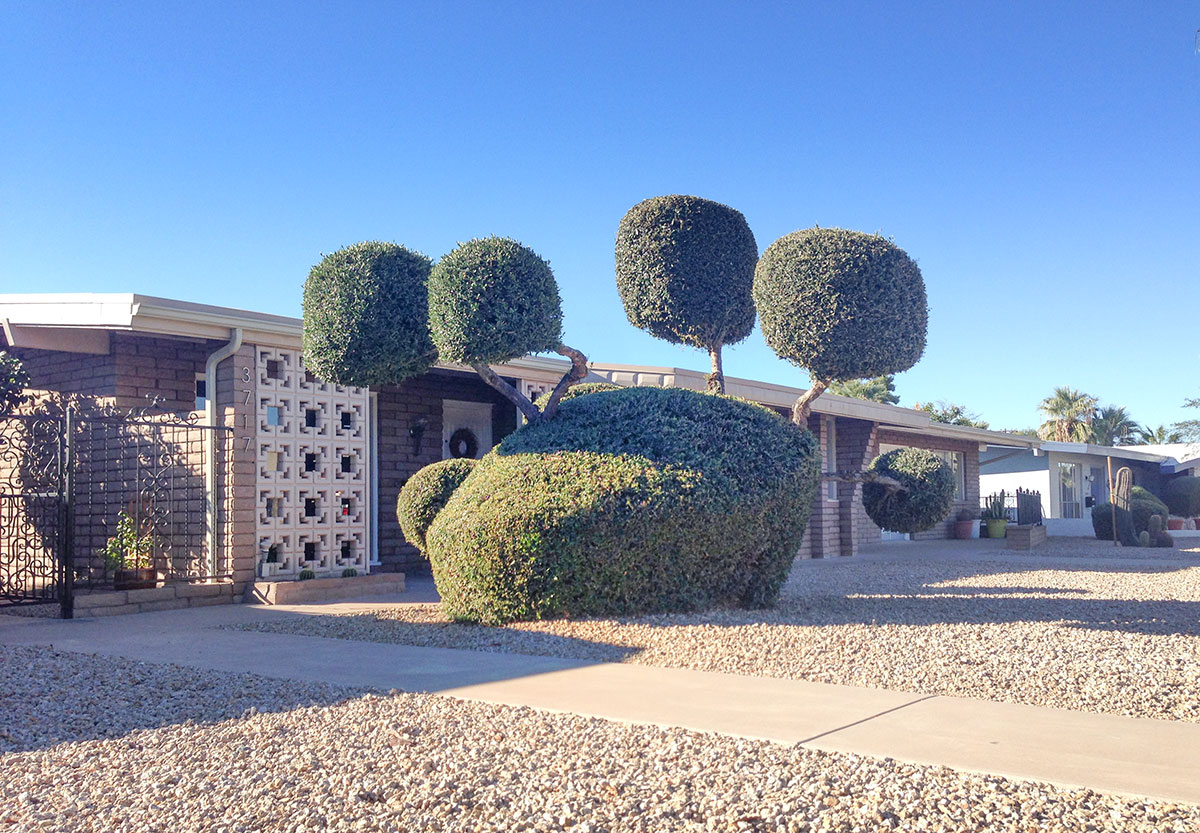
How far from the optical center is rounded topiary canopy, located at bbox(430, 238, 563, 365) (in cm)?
824

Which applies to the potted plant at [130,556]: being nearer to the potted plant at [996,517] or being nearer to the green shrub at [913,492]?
the green shrub at [913,492]

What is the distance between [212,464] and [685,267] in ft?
17.2

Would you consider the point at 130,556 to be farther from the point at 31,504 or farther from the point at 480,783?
the point at 480,783

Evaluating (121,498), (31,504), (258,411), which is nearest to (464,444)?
(258,411)

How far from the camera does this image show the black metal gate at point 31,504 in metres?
10.1

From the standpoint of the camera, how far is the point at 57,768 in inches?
174

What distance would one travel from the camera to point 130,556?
1038 centimetres

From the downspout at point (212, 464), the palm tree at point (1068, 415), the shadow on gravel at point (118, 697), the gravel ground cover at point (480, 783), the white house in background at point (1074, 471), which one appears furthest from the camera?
the palm tree at point (1068, 415)

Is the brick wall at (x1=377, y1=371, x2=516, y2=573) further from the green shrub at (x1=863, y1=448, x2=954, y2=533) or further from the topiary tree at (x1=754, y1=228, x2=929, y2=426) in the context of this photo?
the green shrub at (x1=863, y1=448, x2=954, y2=533)

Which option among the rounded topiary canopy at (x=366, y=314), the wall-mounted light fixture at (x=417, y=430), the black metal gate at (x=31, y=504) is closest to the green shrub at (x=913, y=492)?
the rounded topiary canopy at (x=366, y=314)

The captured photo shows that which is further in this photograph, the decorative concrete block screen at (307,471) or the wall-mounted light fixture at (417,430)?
the wall-mounted light fixture at (417,430)

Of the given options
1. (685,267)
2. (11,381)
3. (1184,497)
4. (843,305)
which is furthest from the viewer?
(1184,497)

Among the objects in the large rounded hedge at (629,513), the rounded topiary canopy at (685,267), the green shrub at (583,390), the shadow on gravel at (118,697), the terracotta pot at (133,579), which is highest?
the rounded topiary canopy at (685,267)

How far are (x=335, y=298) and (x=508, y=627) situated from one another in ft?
10.6
